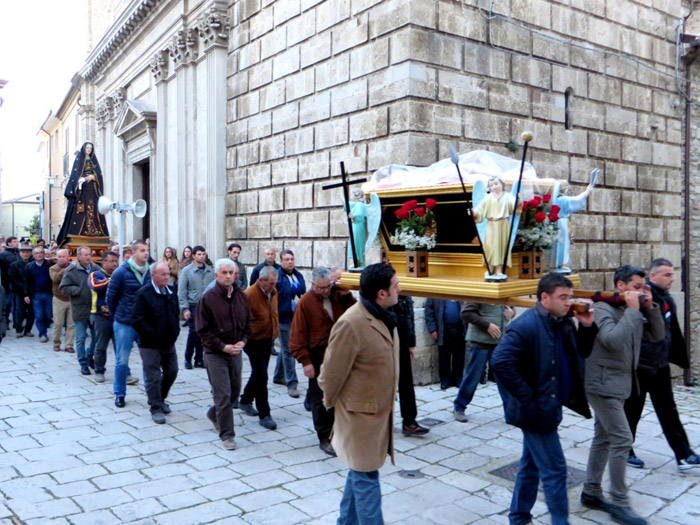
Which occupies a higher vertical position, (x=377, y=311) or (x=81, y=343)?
(x=377, y=311)

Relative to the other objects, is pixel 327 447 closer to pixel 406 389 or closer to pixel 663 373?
pixel 406 389

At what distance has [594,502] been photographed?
5012mm

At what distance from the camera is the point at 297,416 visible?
759 centimetres

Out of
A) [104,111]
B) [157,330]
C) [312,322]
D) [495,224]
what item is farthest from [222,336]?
[104,111]

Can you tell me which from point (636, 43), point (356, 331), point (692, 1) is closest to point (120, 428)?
point (356, 331)

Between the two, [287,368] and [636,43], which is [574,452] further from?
[636,43]

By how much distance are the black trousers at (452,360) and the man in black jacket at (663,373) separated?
3.11 meters

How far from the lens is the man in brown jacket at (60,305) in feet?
37.0

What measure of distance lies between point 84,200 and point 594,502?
43.8ft

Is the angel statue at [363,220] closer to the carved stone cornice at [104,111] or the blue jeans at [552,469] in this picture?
the blue jeans at [552,469]

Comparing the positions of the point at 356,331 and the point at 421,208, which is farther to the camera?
the point at 421,208

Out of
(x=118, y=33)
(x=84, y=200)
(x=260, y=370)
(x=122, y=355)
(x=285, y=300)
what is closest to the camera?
(x=260, y=370)

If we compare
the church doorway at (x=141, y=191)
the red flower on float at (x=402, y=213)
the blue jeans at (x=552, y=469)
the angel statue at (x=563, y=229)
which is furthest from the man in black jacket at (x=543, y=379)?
the church doorway at (x=141, y=191)

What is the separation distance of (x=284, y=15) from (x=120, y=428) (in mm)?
7774
